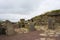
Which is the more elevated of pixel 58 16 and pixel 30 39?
pixel 58 16

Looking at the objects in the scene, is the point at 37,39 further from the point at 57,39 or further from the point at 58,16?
the point at 58,16

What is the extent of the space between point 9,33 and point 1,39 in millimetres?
1492

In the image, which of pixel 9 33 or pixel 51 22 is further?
pixel 51 22

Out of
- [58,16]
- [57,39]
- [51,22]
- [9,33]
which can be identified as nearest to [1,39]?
[9,33]

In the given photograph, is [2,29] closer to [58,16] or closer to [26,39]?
[26,39]

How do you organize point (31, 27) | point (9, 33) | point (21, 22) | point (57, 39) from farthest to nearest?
point (21, 22) < point (31, 27) < point (9, 33) < point (57, 39)

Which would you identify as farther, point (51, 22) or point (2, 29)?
point (51, 22)

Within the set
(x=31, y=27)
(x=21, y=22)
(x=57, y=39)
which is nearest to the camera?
(x=57, y=39)

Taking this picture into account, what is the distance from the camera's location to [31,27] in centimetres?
1195

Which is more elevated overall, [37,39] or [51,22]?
[51,22]

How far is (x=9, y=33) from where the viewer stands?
9.81 meters

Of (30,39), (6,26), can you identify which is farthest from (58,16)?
(30,39)

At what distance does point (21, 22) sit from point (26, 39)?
8.81 metres

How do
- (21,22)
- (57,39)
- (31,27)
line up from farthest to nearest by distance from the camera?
(21,22) → (31,27) → (57,39)
